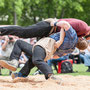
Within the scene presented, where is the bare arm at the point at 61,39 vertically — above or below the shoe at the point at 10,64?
above

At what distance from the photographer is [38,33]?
585 cm

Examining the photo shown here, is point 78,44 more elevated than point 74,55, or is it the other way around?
point 78,44

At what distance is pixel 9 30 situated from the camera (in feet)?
19.0

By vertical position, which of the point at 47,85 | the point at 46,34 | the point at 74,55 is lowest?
the point at 74,55

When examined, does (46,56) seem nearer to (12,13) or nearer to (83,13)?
(12,13)

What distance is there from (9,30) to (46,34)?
867 millimetres

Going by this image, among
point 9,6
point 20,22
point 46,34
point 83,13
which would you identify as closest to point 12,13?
point 9,6

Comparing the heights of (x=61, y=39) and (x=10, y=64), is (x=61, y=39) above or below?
above

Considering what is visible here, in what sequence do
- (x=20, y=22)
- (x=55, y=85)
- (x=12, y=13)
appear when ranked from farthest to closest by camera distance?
(x=20, y=22) < (x=12, y=13) < (x=55, y=85)

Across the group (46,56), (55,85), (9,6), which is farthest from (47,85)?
(9,6)

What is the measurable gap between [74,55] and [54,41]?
901cm

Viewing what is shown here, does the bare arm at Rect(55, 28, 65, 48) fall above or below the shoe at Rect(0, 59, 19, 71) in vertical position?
above

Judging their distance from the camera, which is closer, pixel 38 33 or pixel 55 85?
pixel 55 85

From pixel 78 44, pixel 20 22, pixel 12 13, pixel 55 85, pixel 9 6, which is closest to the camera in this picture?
pixel 55 85
